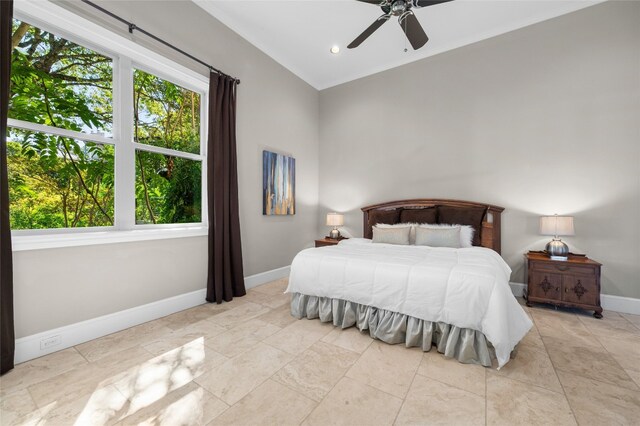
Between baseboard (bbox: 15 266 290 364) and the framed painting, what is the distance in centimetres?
150

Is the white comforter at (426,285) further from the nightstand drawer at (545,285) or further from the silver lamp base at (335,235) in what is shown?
the silver lamp base at (335,235)

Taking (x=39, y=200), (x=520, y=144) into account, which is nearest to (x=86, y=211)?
(x=39, y=200)

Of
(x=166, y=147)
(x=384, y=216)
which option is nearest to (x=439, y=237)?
(x=384, y=216)

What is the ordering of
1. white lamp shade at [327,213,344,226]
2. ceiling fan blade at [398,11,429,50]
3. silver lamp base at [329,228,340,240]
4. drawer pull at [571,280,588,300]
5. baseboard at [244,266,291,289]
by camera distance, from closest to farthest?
ceiling fan blade at [398,11,429,50] → drawer pull at [571,280,588,300] → baseboard at [244,266,291,289] → white lamp shade at [327,213,344,226] → silver lamp base at [329,228,340,240]

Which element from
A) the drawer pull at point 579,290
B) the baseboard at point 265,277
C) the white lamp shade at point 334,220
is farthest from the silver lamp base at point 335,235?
the drawer pull at point 579,290

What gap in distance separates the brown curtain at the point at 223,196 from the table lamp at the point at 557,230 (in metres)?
3.56

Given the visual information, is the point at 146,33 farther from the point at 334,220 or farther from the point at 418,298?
the point at 418,298

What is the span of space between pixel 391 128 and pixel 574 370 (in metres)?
3.52

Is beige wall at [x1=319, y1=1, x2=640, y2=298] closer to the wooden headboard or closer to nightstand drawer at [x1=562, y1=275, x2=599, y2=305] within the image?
the wooden headboard

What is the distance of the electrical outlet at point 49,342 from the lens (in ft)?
6.35

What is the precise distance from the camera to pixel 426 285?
2000 mm

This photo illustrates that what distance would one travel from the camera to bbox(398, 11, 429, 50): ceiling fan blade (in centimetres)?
240

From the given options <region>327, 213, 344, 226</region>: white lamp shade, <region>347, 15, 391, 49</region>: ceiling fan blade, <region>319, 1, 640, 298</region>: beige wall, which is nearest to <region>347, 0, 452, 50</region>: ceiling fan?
<region>347, 15, 391, 49</region>: ceiling fan blade

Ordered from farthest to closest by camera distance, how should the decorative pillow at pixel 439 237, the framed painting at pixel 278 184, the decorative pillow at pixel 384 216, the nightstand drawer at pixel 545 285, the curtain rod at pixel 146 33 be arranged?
the decorative pillow at pixel 384 216, the framed painting at pixel 278 184, the decorative pillow at pixel 439 237, the nightstand drawer at pixel 545 285, the curtain rod at pixel 146 33
